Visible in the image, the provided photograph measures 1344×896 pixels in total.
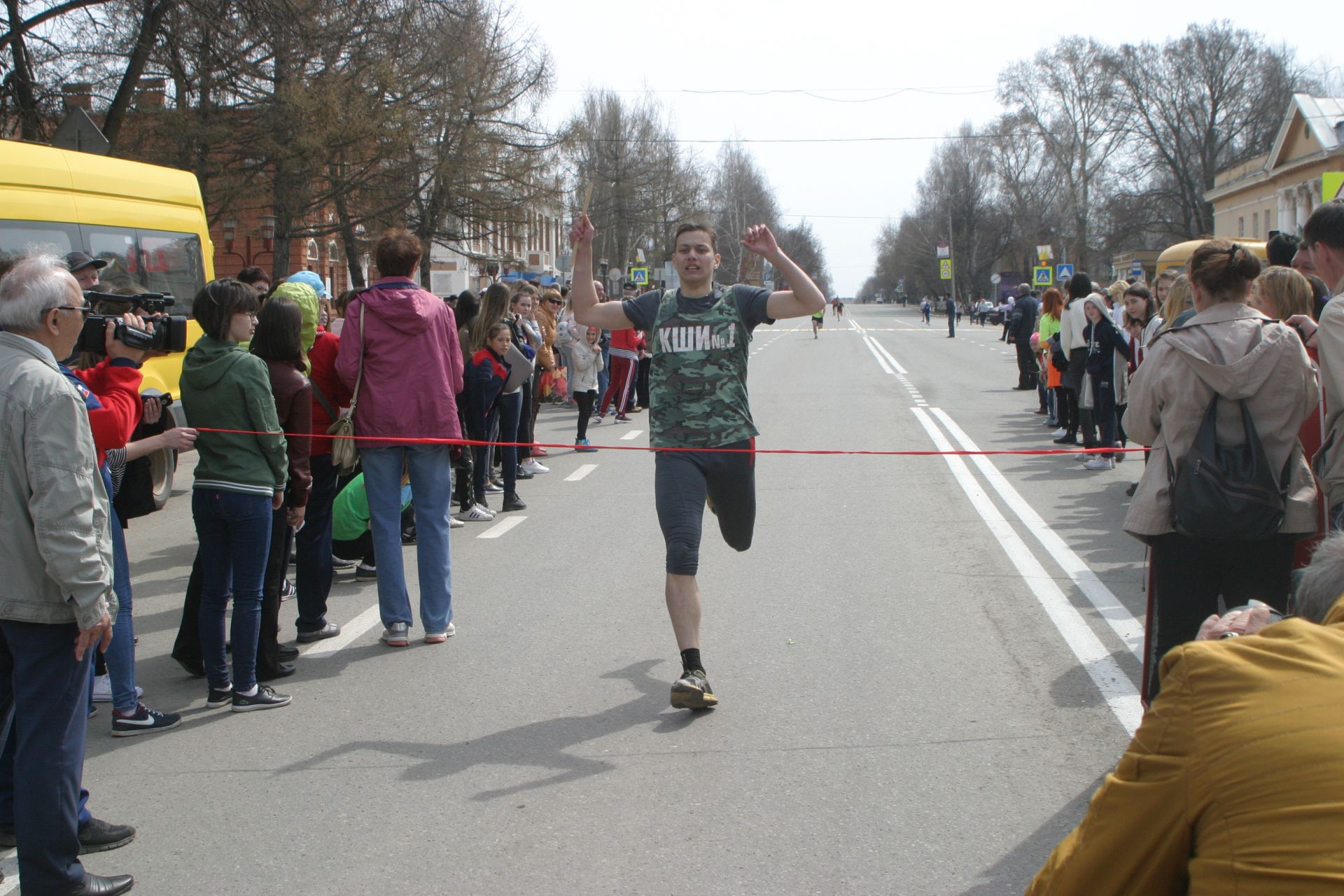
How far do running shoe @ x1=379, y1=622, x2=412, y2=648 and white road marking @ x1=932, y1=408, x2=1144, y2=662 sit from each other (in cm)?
337

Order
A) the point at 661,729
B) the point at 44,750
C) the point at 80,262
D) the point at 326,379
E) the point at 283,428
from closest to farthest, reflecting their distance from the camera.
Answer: the point at 44,750 < the point at 661,729 < the point at 80,262 < the point at 283,428 < the point at 326,379

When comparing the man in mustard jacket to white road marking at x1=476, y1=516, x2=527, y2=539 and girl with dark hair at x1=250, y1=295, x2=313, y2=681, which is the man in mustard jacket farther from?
white road marking at x1=476, y1=516, x2=527, y2=539

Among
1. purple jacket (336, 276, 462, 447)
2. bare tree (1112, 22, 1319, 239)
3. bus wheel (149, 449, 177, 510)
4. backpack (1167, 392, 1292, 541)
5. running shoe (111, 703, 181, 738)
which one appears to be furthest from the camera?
bare tree (1112, 22, 1319, 239)

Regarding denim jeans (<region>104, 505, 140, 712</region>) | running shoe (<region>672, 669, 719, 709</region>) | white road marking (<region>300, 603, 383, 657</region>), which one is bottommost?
white road marking (<region>300, 603, 383, 657</region>)

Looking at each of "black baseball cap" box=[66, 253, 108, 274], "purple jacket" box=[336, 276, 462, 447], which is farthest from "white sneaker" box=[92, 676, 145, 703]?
"black baseball cap" box=[66, 253, 108, 274]

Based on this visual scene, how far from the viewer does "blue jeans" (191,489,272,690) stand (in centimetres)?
513

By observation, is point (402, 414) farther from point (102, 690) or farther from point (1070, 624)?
point (1070, 624)

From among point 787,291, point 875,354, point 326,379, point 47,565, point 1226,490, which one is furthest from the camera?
point 875,354

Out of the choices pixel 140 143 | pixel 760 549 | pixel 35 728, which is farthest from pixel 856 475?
pixel 140 143

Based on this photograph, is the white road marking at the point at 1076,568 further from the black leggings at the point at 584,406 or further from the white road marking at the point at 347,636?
the black leggings at the point at 584,406

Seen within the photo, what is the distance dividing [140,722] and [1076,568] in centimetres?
529

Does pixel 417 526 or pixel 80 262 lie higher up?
pixel 80 262

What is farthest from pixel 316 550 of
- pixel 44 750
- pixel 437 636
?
pixel 44 750

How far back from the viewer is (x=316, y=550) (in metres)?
6.34
